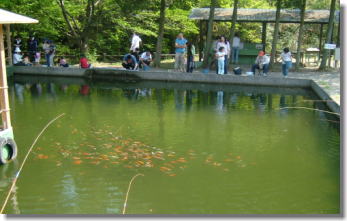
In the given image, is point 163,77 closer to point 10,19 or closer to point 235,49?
point 235,49

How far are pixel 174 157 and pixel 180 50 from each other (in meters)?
11.3

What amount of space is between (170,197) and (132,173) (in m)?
1.23

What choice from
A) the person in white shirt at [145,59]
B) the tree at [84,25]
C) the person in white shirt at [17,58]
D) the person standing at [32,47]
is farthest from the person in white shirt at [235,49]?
the person in white shirt at [17,58]

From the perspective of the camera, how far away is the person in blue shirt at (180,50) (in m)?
19.8

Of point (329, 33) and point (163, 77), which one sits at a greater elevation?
point (329, 33)

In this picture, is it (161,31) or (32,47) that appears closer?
(161,31)

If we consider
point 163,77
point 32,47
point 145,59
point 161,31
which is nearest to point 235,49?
point 161,31

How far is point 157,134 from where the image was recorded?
1086cm

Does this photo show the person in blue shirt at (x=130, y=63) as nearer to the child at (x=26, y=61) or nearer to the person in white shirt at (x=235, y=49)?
the child at (x=26, y=61)

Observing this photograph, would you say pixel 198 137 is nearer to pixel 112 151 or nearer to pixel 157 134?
pixel 157 134

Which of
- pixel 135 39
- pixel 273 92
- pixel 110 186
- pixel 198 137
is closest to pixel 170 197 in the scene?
pixel 110 186

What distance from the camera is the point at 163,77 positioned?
19656 millimetres

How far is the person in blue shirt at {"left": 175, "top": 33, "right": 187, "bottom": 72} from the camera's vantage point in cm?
1980

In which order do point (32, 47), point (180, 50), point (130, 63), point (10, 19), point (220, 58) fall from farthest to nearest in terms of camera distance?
point (32, 47) → point (130, 63) → point (180, 50) → point (220, 58) → point (10, 19)
